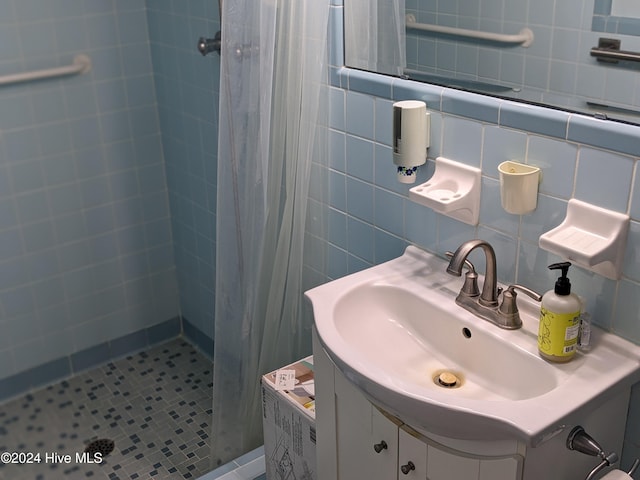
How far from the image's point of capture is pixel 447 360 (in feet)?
5.16

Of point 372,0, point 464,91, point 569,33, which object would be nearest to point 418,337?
point 464,91

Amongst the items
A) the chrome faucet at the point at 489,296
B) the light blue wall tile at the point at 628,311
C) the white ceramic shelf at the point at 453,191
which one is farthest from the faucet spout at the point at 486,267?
the light blue wall tile at the point at 628,311

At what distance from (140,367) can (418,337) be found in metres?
1.67

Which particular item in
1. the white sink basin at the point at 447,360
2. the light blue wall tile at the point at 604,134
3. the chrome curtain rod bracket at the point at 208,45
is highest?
the chrome curtain rod bracket at the point at 208,45

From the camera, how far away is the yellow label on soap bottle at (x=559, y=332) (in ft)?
4.25

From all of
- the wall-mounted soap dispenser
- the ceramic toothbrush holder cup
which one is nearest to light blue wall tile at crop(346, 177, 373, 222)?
the wall-mounted soap dispenser

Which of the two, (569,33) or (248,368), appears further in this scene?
(248,368)

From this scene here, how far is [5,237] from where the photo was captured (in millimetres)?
2645

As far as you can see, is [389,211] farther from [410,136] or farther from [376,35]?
[376,35]

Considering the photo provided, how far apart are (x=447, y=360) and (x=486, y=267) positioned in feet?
A: 0.74

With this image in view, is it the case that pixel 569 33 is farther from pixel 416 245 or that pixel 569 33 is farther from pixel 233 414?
pixel 233 414

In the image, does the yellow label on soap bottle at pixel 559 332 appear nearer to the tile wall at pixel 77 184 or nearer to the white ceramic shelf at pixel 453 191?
the white ceramic shelf at pixel 453 191

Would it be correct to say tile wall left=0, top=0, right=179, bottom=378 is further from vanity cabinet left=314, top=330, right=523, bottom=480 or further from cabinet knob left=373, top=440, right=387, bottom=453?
cabinet knob left=373, top=440, right=387, bottom=453

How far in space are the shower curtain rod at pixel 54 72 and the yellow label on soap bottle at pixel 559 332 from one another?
1.91 meters
